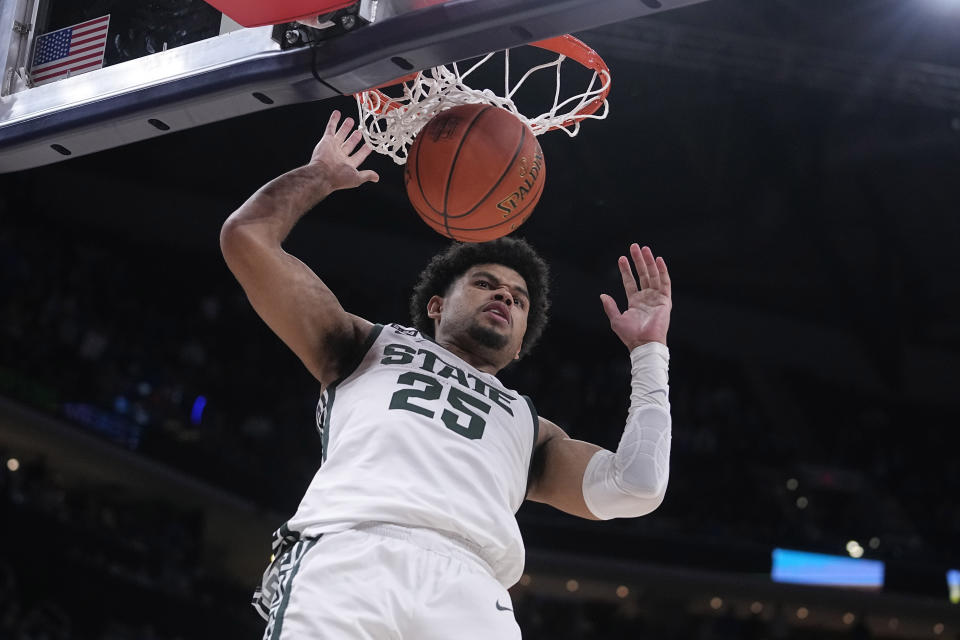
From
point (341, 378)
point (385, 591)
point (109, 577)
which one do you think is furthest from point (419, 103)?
point (109, 577)

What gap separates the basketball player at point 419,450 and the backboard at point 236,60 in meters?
0.30

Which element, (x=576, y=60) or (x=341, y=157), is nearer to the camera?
(x=341, y=157)

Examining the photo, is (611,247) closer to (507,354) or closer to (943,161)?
(943,161)

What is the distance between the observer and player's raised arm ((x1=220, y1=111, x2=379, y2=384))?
268 centimetres

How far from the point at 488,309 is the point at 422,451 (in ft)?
2.07

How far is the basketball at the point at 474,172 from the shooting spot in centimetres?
308

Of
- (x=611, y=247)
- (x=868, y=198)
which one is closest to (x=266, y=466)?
(x=611, y=247)

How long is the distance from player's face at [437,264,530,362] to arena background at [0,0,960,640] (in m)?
6.42

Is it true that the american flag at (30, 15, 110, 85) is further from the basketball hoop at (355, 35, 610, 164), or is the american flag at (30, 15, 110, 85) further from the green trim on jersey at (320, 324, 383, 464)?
the green trim on jersey at (320, 324, 383, 464)

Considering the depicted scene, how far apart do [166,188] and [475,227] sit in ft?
40.3

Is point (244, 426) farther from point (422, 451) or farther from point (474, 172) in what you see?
point (422, 451)

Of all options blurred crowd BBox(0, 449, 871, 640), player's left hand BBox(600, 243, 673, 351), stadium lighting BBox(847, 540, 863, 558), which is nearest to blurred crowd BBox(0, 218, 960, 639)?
blurred crowd BBox(0, 449, 871, 640)

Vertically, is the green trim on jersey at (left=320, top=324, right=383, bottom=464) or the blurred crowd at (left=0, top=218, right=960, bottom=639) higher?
the green trim on jersey at (left=320, top=324, right=383, bottom=464)

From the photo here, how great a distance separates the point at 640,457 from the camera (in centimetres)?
277
